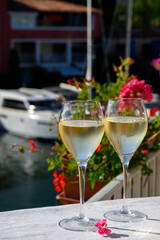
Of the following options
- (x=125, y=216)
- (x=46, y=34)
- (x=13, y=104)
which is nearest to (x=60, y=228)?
(x=125, y=216)

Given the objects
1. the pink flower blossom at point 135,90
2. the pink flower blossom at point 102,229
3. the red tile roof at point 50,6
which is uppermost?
the red tile roof at point 50,6

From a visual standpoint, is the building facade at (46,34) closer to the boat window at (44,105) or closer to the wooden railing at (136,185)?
the boat window at (44,105)

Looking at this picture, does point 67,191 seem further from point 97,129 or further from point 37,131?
point 37,131

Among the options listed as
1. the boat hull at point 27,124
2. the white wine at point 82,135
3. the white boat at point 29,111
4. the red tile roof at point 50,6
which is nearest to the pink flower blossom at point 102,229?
the white wine at point 82,135

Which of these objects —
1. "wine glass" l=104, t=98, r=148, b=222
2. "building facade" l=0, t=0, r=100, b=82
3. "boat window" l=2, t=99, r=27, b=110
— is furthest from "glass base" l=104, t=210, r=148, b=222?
"building facade" l=0, t=0, r=100, b=82

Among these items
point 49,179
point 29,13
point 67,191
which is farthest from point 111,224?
point 29,13

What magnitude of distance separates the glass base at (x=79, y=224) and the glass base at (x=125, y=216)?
4cm

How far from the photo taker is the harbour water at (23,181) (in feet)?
27.4

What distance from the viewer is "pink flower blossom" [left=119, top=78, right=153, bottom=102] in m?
2.15

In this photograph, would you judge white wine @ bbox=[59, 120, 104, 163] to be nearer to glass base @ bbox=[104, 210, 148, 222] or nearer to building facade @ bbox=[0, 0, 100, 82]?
glass base @ bbox=[104, 210, 148, 222]

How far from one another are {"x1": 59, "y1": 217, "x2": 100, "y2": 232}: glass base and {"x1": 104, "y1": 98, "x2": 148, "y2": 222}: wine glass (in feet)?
0.18

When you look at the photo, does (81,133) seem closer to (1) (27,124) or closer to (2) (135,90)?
(2) (135,90)

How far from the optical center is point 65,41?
27.1 m

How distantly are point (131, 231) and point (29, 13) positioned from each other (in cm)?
2562
